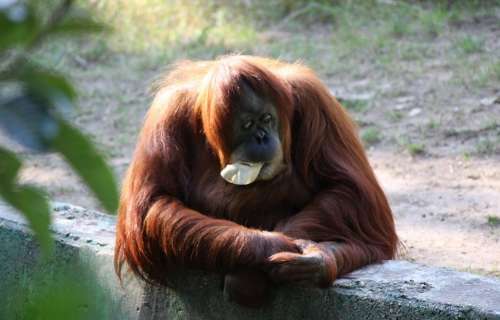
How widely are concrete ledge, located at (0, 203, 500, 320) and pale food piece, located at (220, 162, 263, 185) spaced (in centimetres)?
33

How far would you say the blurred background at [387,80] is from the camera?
4734 mm

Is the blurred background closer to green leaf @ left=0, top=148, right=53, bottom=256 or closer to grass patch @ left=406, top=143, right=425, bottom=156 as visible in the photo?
grass patch @ left=406, top=143, right=425, bottom=156

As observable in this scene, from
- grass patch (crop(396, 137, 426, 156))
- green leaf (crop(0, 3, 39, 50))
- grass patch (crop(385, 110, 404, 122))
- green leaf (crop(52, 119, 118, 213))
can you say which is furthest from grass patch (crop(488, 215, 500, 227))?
green leaf (crop(0, 3, 39, 50))

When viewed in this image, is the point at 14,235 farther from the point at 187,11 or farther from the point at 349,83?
the point at 187,11

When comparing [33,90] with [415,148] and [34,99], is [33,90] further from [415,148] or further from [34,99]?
[415,148]

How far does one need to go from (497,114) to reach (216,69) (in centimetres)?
302

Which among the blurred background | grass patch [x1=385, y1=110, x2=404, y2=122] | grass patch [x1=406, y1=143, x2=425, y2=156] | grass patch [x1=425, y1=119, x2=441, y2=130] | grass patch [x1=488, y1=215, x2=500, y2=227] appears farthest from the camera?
grass patch [x1=385, y1=110, x2=404, y2=122]

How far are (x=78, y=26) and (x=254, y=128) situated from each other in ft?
7.62

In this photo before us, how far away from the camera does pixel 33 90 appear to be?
0.77 metres

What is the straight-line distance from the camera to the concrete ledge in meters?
2.74

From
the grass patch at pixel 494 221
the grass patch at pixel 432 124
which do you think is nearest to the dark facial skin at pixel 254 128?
the grass patch at pixel 494 221

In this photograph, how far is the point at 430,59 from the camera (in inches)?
265

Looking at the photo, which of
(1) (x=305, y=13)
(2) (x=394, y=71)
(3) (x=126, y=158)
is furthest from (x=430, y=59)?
(3) (x=126, y=158)

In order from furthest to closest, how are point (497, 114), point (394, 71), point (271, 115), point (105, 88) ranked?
1. point (105, 88)
2. point (394, 71)
3. point (497, 114)
4. point (271, 115)
